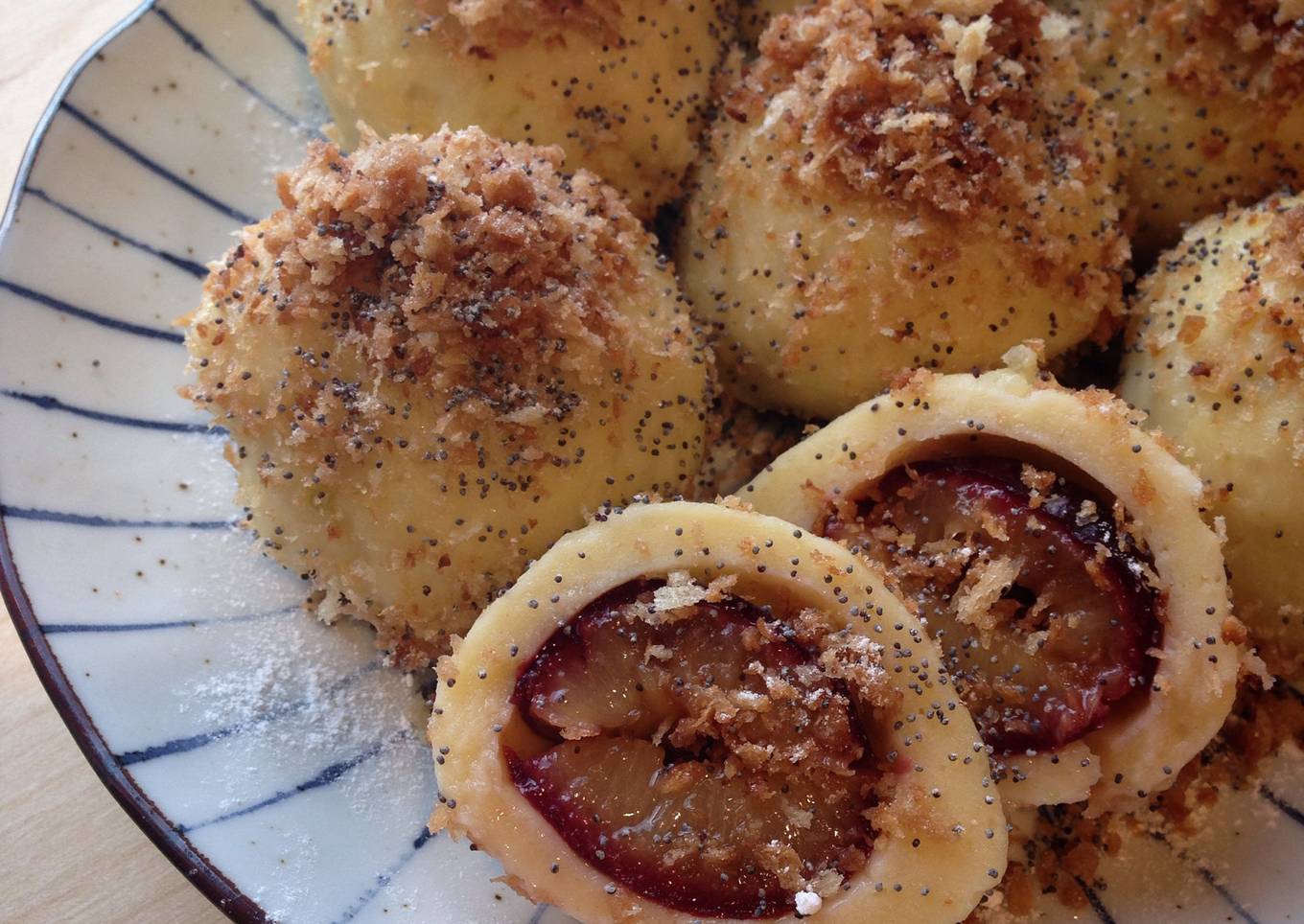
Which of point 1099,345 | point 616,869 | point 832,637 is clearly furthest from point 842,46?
point 616,869

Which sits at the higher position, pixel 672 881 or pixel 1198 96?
pixel 1198 96

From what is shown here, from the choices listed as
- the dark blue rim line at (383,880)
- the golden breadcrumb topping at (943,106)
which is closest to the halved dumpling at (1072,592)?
the golden breadcrumb topping at (943,106)

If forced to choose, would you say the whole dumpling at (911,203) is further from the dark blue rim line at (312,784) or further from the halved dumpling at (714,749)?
the dark blue rim line at (312,784)

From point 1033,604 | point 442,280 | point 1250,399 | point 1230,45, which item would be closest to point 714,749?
point 1033,604

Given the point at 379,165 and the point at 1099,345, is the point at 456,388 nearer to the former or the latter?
the point at 379,165

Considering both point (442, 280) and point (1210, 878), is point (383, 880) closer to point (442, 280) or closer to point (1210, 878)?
point (442, 280)

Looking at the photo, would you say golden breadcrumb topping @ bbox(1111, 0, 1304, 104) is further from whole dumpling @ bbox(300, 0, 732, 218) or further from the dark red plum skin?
the dark red plum skin

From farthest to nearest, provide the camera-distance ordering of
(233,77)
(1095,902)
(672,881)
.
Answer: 1. (233,77)
2. (1095,902)
3. (672,881)
